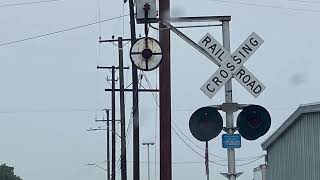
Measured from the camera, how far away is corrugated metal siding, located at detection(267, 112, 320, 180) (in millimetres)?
25156

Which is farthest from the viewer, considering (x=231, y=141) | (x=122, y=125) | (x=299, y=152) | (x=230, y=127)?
(x=122, y=125)

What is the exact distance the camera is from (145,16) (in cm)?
1375

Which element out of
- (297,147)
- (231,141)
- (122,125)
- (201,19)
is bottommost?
(297,147)

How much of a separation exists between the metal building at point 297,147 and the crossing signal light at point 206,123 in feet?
47.6

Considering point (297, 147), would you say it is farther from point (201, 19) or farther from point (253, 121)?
point (253, 121)

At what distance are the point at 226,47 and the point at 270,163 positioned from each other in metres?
21.7

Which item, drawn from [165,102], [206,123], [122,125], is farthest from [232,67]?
[122,125]

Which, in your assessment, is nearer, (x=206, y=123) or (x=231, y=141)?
(x=206, y=123)

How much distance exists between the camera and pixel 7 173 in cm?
9844

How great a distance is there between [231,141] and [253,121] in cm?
42

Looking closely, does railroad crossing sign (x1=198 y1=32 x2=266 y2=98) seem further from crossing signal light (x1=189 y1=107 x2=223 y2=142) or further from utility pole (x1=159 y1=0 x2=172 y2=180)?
utility pole (x1=159 y1=0 x2=172 y2=180)

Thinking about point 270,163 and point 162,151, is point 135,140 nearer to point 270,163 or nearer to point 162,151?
point 270,163

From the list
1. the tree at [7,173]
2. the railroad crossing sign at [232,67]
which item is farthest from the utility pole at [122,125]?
the tree at [7,173]

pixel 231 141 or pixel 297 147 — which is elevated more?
pixel 231 141
